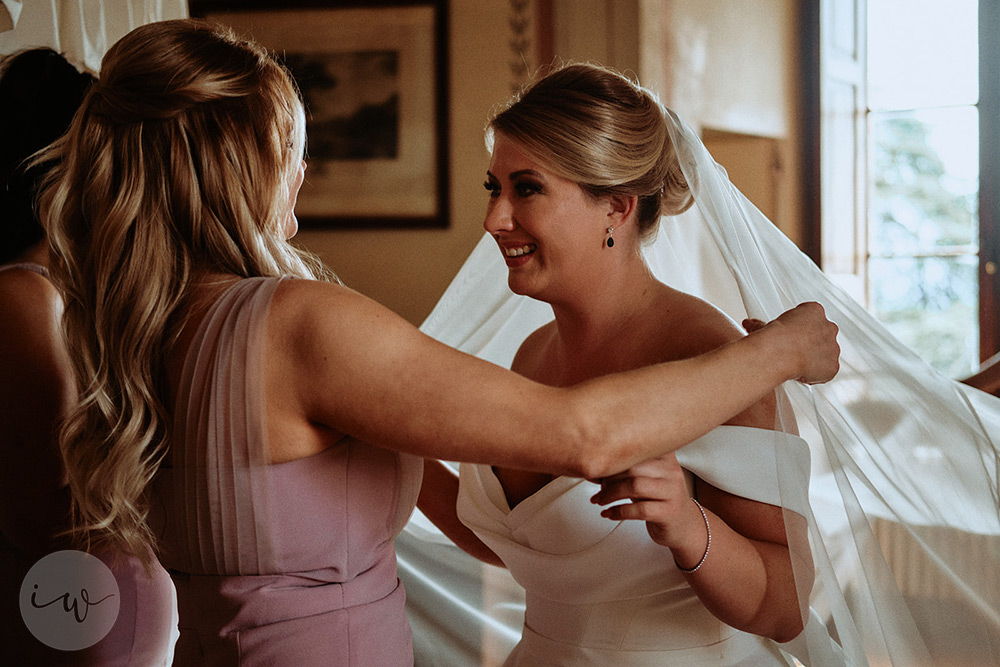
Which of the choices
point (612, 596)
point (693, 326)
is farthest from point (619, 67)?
point (612, 596)

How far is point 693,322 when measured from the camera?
1.44m

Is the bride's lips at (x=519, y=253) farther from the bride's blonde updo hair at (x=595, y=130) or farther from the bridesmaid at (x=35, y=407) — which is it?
the bridesmaid at (x=35, y=407)

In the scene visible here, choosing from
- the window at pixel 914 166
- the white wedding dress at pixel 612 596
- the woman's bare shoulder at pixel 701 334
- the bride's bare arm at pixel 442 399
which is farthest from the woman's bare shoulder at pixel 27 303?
the window at pixel 914 166

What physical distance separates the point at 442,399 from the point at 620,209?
2.18 feet

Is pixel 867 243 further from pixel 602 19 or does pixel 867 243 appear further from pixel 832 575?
pixel 832 575

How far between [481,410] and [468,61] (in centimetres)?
354

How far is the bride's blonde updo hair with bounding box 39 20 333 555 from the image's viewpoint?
1064 millimetres

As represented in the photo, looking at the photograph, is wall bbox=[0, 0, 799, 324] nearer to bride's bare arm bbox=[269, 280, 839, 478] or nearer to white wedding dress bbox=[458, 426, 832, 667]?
white wedding dress bbox=[458, 426, 832, 667]

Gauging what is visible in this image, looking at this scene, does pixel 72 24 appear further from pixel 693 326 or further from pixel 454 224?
pixel 454 224

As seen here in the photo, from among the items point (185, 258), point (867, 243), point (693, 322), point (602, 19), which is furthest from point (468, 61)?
point (185, 258)

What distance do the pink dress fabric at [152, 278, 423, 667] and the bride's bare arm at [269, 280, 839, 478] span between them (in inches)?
1.4

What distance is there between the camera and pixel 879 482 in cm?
129

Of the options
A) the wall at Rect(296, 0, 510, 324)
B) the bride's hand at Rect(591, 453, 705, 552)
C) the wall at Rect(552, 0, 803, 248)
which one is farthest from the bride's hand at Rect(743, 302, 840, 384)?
the wall at Rect(296, 0, 510, 324)

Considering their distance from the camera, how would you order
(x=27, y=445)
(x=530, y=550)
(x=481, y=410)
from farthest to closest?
(x=530, y=550), (x=27, y=445), (x=481, y=410)
